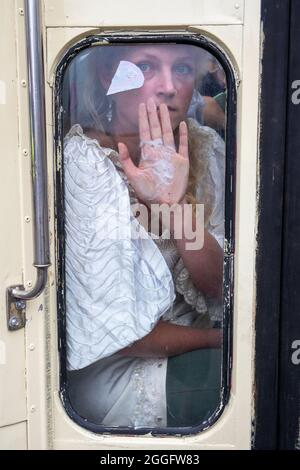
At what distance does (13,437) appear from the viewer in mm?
1411

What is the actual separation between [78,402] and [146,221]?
0.55m

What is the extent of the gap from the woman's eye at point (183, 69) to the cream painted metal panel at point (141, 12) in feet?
0.34

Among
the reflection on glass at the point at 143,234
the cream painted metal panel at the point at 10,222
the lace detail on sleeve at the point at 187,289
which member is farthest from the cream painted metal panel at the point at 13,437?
the lace detail on sleeve at the point at 187,289

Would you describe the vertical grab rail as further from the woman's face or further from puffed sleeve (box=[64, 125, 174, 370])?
the woman's face

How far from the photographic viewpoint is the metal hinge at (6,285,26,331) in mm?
1356

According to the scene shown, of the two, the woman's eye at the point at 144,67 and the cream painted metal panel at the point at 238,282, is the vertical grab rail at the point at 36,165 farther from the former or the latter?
the woman's eye at the point at 144,67

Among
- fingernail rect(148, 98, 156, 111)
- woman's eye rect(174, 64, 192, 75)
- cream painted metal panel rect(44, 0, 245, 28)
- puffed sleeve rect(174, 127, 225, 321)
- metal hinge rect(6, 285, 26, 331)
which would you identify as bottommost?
metal hinge rect(6, 285, 26, 331)

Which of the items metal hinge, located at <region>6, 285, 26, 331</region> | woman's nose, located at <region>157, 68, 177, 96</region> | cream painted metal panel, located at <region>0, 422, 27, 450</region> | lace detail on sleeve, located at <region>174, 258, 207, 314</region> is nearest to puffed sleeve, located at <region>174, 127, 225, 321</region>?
lace detail on sleeve, located at <region>174, 258, 207, 314</region>

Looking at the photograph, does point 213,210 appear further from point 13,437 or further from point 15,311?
point 13,437

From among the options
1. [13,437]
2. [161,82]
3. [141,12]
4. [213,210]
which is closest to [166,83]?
[161,82]

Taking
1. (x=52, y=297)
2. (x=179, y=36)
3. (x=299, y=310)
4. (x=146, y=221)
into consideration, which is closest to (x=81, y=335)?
(x=52, y=297)

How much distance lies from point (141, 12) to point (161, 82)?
176 mm

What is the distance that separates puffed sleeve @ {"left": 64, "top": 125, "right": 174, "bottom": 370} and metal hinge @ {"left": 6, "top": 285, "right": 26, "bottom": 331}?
0.13 m
